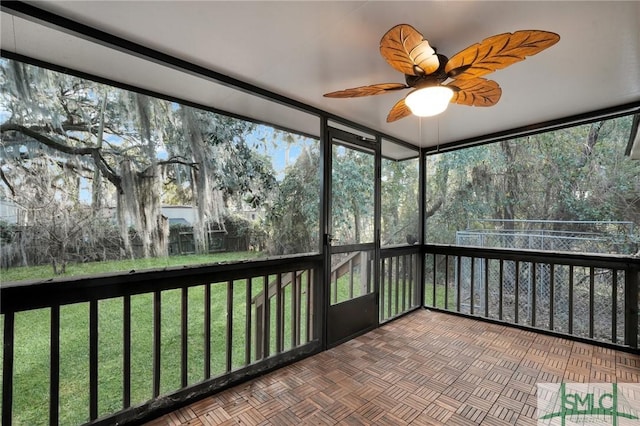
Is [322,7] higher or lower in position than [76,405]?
higher

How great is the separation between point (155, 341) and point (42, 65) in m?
2.03

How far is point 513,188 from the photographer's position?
16.4ft

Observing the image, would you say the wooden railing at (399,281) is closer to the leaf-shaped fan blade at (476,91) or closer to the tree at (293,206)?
the tree at (293,206)

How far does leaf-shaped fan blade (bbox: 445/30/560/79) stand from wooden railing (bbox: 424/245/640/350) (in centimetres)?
257

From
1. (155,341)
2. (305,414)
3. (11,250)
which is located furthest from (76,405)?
(305,414)

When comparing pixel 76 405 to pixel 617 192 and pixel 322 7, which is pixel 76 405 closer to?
pixel 322 7

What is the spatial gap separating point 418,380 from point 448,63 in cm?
225

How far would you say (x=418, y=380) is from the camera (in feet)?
A: 7.22

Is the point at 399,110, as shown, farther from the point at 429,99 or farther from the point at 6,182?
the point at 6,182

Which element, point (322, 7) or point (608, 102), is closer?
point (322, 7)

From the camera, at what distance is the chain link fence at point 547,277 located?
3.37 meters

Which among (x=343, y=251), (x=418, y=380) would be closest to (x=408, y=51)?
(x=343, y=251)
